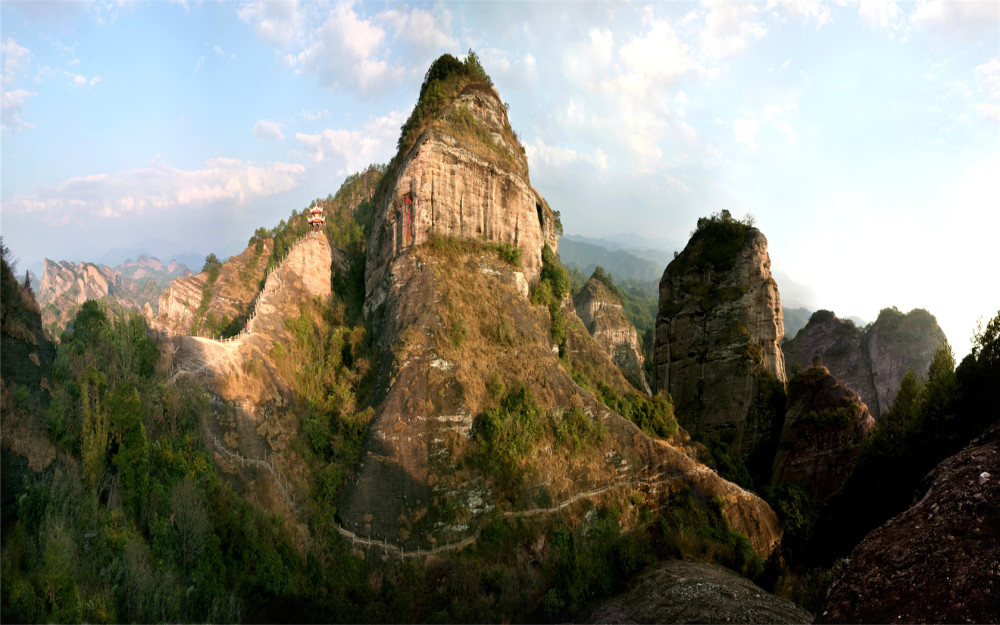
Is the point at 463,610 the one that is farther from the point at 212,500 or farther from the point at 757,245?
the point at 757,245

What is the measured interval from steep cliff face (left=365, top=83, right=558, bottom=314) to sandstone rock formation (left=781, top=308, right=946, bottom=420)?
40.2 m

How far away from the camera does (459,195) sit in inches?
1211

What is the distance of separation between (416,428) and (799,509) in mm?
24925

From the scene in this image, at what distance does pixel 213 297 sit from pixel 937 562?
56.2 m

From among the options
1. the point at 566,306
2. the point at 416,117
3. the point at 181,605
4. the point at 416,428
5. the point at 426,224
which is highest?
the point at 416,117

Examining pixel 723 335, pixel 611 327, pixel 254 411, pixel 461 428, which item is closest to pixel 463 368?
pixel 461 428

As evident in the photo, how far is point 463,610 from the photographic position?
1878 centimetres

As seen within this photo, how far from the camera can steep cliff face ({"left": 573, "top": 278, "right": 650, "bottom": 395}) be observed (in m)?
59.8

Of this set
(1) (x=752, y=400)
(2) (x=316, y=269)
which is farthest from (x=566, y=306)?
(2) (x=316, y=269)

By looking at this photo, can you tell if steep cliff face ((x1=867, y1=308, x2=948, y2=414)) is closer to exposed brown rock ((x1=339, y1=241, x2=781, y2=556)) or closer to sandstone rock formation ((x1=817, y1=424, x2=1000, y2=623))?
exposed brown rock ((x1=339, y1=241, x2=781, y2=556))

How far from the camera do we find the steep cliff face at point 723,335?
34094 millimetres

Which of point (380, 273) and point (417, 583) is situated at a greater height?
point (380, 273)

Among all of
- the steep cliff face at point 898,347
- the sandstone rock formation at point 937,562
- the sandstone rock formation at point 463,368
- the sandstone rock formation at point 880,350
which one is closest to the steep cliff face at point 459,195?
the sandstone rock formation at point 463,368

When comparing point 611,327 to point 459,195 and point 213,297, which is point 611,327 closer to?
point 459,195
